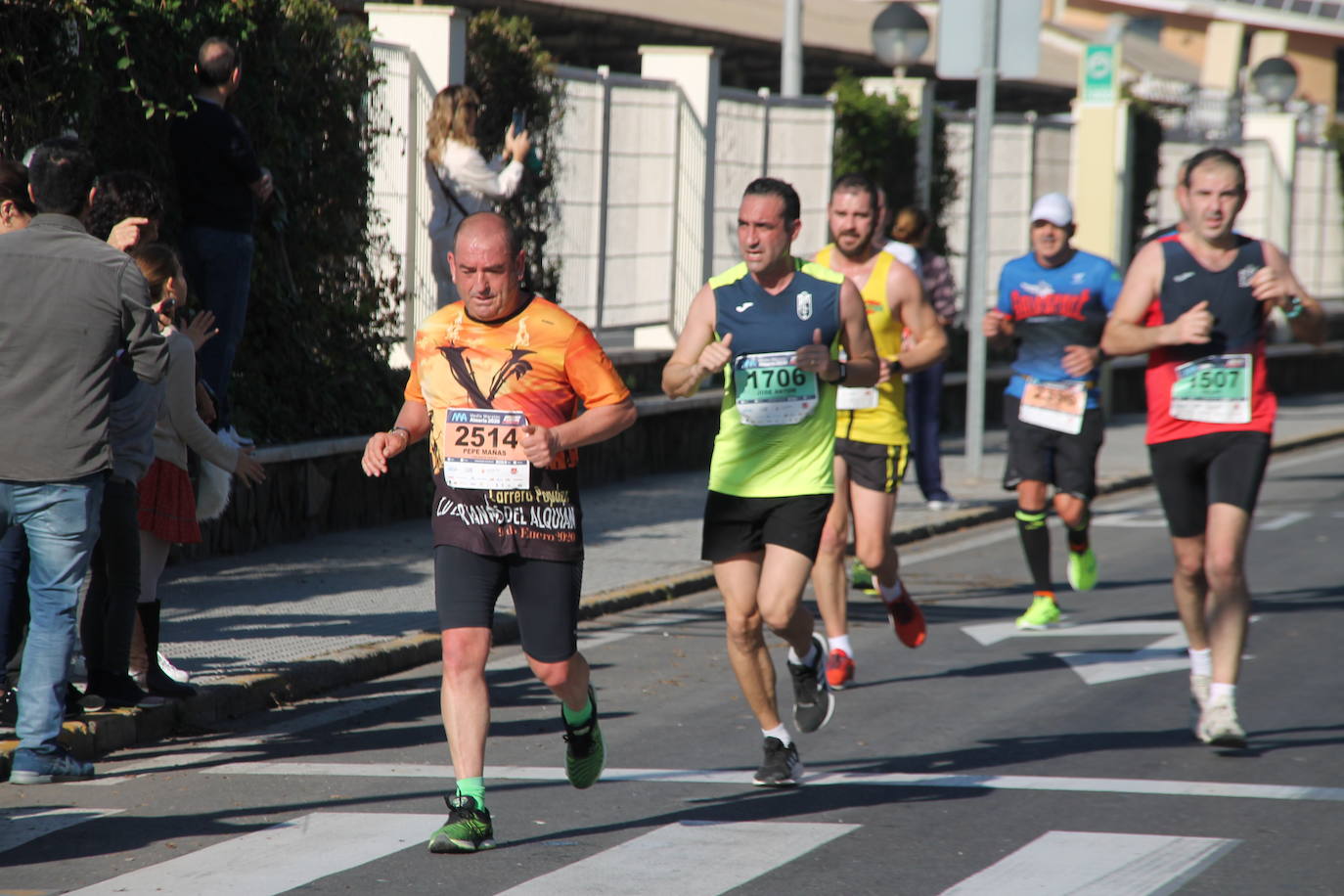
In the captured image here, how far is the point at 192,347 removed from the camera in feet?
24.7

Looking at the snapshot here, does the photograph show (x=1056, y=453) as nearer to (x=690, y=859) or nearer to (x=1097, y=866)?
(x=1097, y=866)

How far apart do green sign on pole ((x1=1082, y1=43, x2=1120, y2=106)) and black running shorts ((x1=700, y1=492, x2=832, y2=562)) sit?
55.8ft

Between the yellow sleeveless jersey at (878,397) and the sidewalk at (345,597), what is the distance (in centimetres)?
201

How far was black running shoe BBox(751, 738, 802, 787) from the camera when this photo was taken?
6.69 meters

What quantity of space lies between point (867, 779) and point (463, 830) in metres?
1.69

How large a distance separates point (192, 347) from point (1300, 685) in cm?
482

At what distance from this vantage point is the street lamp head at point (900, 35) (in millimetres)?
19000

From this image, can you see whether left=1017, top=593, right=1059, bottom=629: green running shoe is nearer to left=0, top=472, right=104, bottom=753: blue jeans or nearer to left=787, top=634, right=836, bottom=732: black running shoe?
left=787, top=634, right=836, bottom=732: black running shoe

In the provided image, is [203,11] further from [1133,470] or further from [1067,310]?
[1133,470]

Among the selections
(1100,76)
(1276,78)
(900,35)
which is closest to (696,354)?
(900,35)

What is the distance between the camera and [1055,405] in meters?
10.4

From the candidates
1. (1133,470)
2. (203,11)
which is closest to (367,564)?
(203,11)

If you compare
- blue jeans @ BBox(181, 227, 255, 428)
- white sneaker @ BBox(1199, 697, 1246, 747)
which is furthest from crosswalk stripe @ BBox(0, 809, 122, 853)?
blue jeans @ BBox(181, 227, 255, 428)

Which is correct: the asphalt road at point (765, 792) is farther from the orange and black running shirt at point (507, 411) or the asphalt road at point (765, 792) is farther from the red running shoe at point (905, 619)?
the orange and black running shirt at point (507, 411)
